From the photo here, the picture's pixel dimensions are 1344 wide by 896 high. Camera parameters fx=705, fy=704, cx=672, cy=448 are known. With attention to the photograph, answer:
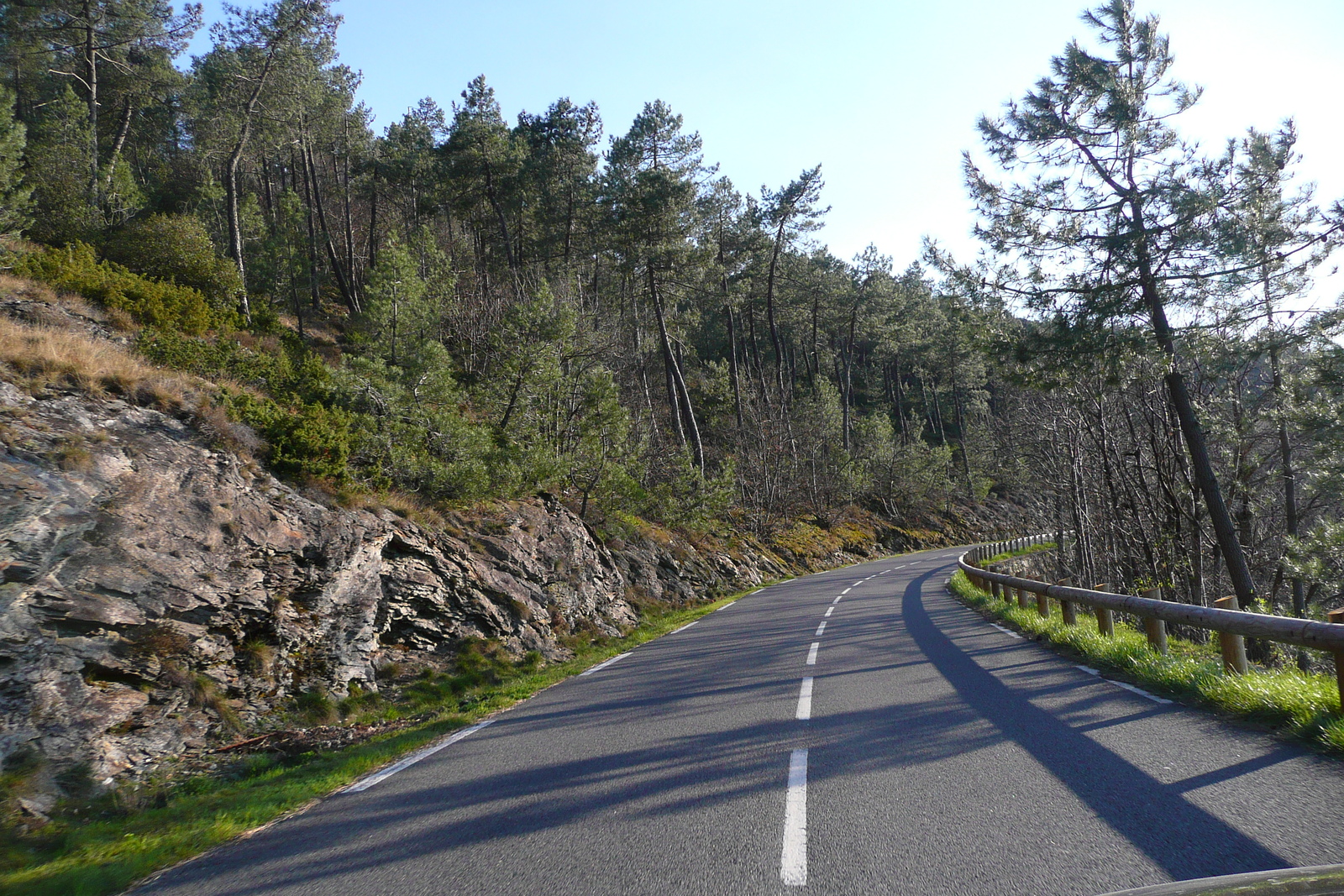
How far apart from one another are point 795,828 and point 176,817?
14.8 feet

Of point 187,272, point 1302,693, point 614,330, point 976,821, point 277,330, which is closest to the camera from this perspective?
point 976,821

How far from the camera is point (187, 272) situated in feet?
64.6

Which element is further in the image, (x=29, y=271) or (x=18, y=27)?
(x=18, y=27)

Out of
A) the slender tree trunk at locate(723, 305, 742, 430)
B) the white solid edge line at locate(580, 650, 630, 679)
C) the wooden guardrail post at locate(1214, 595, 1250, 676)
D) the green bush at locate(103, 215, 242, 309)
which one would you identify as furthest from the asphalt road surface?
the slender tree trunk at locate(723, 305, 742, 430)

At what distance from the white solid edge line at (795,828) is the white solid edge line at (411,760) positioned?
3.32m

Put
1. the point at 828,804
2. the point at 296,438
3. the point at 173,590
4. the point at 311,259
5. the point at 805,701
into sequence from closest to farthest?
the point at 828,804 < the point at 805,701 < the point at 173,590 < the point at 296,438 < the point at 311,259

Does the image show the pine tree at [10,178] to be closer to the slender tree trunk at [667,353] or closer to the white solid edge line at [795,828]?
the slender tree trunk at [667,353]

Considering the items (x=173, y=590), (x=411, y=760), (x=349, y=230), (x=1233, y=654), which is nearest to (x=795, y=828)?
(x=411, y=760)

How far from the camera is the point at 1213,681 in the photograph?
6391 millimetres

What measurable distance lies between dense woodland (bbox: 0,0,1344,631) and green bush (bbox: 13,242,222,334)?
2.9 inches

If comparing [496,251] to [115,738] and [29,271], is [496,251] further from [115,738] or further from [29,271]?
[115,738]

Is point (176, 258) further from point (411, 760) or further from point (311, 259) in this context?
point (411, 760)

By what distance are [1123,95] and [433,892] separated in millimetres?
15721

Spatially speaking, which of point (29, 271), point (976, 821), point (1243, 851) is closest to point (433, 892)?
point (976, 821)
